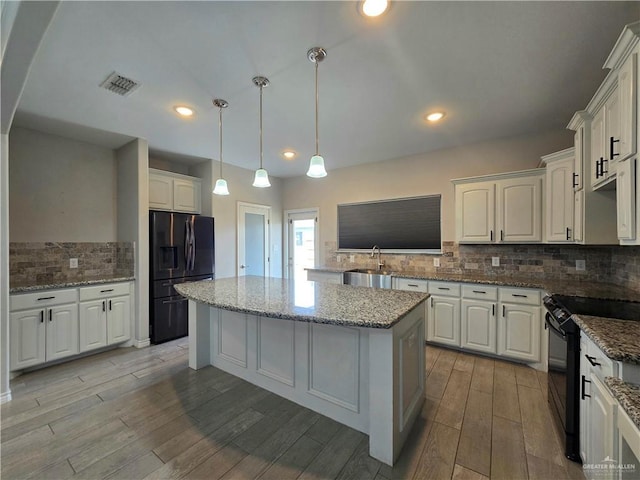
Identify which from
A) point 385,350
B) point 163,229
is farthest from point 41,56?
point 385,350

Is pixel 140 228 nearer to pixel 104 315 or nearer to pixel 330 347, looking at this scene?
pixel 104 315

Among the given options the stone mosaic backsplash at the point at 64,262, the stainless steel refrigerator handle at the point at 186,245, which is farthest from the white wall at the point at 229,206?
the stone mosaic backsplash at the point at 64,262

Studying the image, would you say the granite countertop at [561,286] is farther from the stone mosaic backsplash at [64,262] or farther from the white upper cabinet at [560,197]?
the stone mosaic backsplash at [64,262]

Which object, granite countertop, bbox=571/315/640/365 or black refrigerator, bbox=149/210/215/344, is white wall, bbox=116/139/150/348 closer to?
black refrigerator, bbox=149/210/215/344

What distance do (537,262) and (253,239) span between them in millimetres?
4299

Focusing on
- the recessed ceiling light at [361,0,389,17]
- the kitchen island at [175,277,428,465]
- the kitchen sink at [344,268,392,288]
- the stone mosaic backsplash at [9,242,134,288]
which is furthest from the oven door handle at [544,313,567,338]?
the stone mosaic backsplash at [9,242,134,288]

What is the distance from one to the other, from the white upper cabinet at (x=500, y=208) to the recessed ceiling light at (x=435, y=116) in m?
0.95

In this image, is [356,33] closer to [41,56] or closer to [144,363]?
[41,56]

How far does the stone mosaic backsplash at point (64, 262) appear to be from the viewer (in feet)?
9.86

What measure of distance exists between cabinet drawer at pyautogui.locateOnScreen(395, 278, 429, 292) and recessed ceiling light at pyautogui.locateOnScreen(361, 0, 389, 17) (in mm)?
2785

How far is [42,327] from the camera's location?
2.74m

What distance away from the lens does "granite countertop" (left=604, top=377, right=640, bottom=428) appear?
34.9 inches

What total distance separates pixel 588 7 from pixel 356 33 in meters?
1.28

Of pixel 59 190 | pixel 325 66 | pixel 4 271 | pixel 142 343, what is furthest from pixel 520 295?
pixel 59 190
